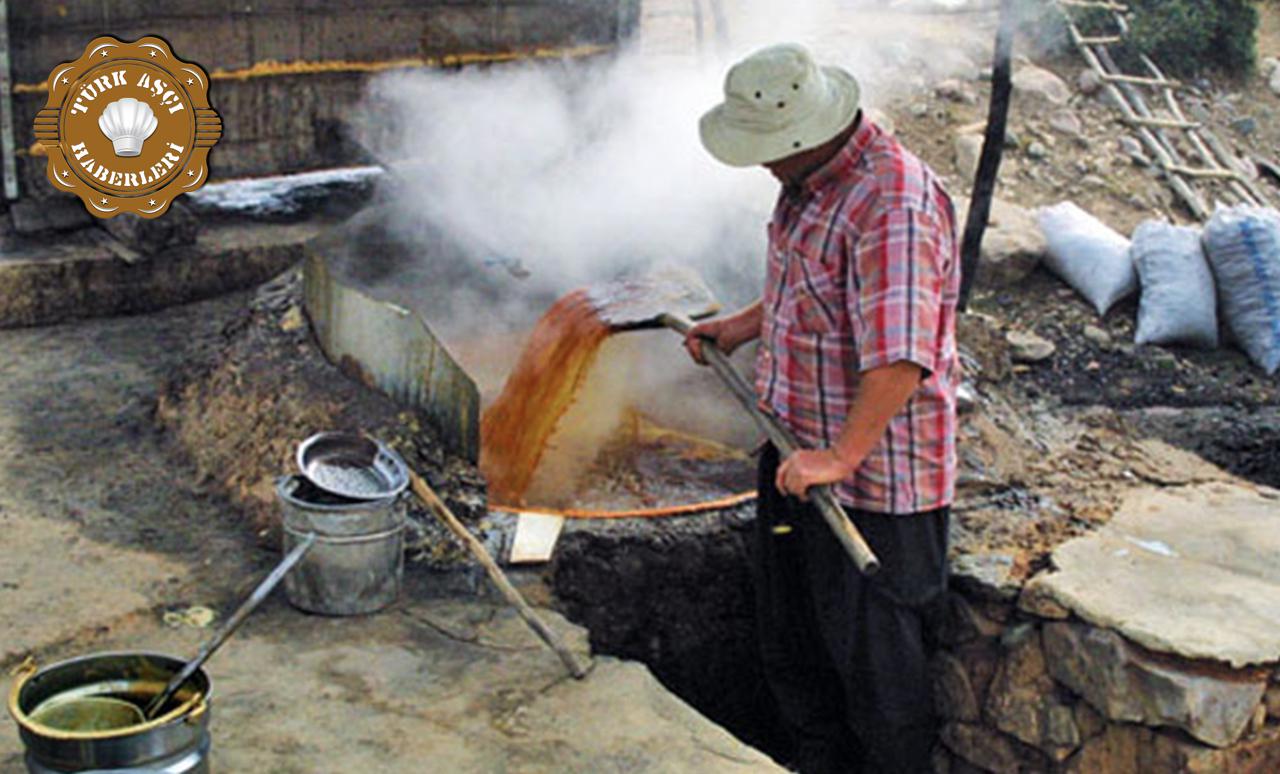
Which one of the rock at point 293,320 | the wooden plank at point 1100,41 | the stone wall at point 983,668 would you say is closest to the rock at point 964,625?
the stone wall at point 983,668

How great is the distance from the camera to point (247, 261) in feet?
26.1

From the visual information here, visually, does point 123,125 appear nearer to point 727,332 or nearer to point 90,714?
point 727,332

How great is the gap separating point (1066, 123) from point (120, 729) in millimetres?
10808

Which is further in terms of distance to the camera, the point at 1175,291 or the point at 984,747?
the point at 1175,291

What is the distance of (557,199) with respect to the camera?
304 inches

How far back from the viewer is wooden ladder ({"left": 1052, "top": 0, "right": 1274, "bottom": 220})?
1172 centimetres

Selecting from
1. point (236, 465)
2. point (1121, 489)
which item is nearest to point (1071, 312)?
point (1121, 489)

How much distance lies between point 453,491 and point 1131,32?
35.4 feet

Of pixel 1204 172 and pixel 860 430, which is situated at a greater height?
pixel 860 430

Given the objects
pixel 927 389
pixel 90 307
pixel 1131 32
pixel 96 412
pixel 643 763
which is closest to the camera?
pixel 643 763

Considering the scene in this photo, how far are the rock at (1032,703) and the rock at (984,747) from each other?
0.08m

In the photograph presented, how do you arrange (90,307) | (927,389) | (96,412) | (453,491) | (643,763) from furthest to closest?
(90,307) → (96,412) → (453,491) → (927,389) → (643,763)

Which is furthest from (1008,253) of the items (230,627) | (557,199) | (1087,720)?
(230,627)

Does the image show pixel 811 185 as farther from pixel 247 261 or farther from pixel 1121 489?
pixel 247 261
